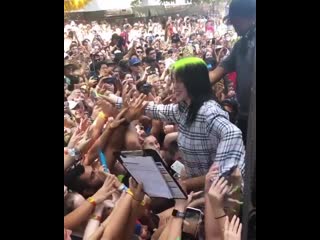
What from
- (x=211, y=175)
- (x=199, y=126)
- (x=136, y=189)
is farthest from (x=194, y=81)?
(x=136, y=189)

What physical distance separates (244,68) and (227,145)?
1.13 feet

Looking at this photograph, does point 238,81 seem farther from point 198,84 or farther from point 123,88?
point 123,88

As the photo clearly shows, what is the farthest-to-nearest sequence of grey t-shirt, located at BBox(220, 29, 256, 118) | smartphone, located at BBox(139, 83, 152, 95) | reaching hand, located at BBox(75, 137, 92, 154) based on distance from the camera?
reaching hand, located at BBox(75, 137, 92, 154)
smartphone, located at BBox(139, 83, 152, 95)
grey t-shirt, located at BBox(220, 29, 256, 118)

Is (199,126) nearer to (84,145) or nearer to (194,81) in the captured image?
(194,81)

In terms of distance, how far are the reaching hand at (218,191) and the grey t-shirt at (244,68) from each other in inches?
12.0

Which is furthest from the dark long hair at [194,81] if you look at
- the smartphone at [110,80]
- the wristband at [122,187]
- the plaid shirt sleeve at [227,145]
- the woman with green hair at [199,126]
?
the wristband at [122,187]

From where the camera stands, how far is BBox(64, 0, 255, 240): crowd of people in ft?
8.46

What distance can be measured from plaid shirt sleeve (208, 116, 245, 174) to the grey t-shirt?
0.08 metres

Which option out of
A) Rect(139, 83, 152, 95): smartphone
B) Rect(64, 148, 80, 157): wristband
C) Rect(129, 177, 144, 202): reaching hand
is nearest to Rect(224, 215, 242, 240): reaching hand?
Rect(129, 177, 144, 202): reaching hand

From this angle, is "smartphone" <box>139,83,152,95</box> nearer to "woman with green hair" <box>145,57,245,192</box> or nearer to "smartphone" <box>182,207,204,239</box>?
"woman with green hair" <box>145,57,245,192</box>

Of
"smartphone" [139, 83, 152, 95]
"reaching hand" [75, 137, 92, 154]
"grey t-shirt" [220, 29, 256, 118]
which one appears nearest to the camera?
"grey t-shirt" [220, 29, 256, 118]
